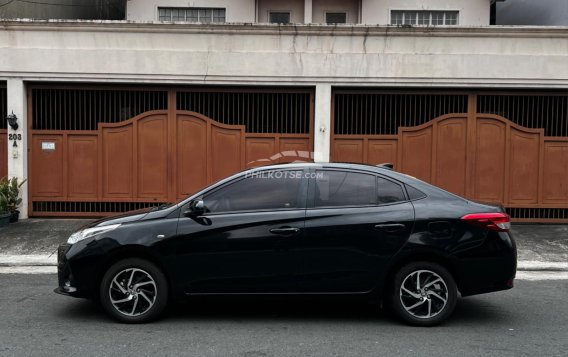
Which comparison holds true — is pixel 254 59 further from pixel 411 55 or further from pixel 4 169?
pixel 4 169

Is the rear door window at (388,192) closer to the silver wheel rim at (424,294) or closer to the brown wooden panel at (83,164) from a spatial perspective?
the silver wheel rim at (424,294)

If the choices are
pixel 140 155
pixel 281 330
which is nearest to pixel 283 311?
pixel 281 330

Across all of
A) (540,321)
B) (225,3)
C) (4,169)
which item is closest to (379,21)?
(225,3)

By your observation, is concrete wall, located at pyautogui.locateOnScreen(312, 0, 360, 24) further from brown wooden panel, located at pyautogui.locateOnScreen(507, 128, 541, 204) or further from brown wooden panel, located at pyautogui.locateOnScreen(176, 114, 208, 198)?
brown wooden panel, located at pyautogui.locateOnScreen(507, 128, 541, 204)

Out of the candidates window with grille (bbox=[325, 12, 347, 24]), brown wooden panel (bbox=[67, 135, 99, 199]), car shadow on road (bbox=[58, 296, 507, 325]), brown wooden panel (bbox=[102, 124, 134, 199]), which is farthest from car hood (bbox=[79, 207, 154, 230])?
window with grille (bbox=[325, 12, 347, 24])

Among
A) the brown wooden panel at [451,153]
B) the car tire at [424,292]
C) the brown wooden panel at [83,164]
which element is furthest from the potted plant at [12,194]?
the brown wooden panel at [451,153]

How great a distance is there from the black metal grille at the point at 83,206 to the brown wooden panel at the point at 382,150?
4.74m

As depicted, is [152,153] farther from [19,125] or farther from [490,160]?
[490,160]

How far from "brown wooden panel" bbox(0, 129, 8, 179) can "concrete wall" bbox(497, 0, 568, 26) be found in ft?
46.6

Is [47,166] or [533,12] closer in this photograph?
[47,166]

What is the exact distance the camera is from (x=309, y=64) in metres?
11.8

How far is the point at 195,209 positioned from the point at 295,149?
676 centimetres

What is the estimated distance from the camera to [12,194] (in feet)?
37.7

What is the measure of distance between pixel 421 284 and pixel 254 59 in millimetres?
7446
